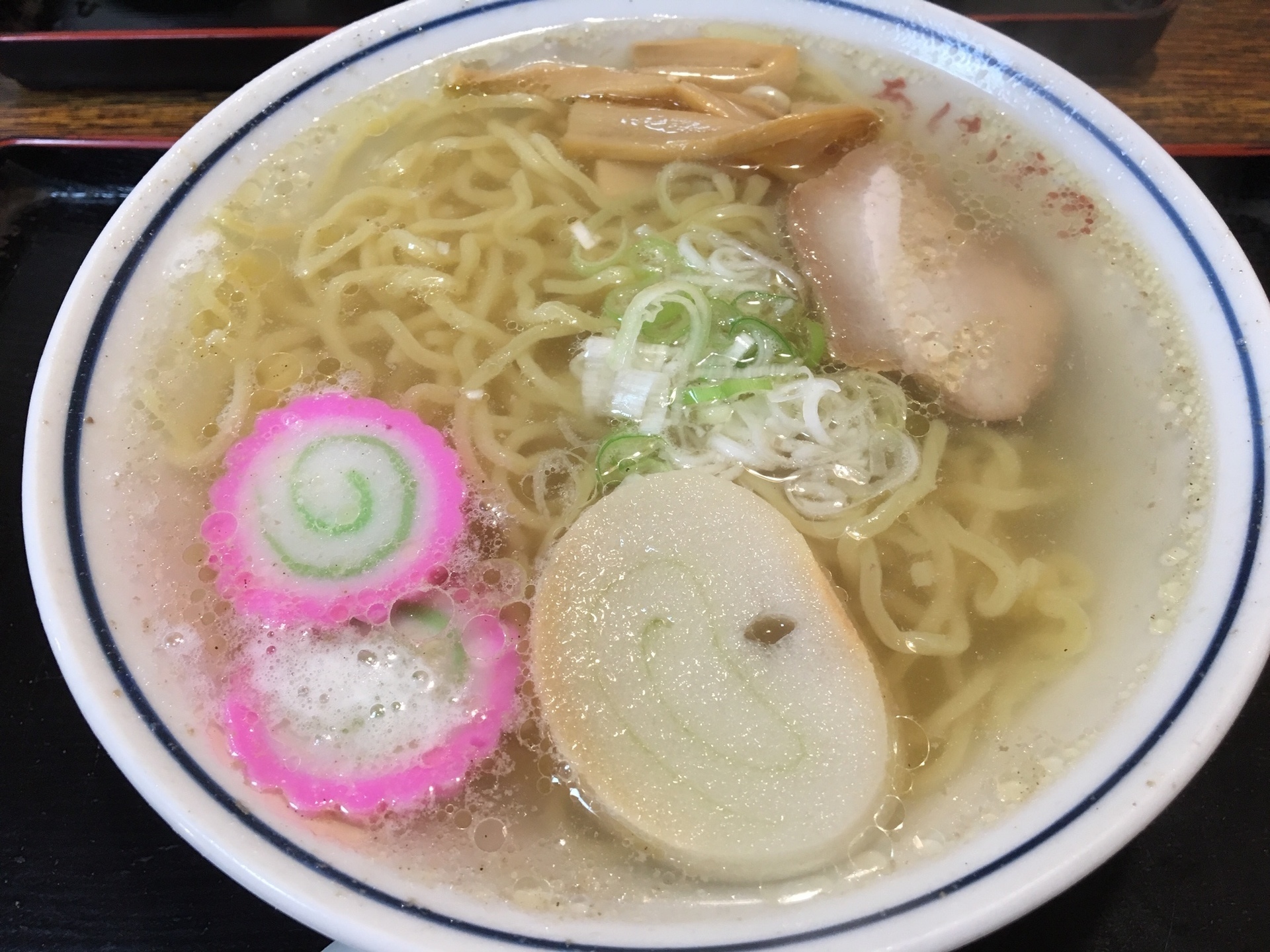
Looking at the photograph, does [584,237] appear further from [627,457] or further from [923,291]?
[923,291]

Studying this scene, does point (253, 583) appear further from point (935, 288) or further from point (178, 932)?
point (935, 288)

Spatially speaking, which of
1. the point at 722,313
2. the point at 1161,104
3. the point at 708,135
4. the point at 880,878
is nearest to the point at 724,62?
the point at 708,135

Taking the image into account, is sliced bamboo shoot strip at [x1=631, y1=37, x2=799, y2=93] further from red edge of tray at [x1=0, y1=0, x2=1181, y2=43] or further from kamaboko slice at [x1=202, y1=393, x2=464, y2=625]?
kamaboko slice at [x1=202, y1=393, x2=464, y2=625]

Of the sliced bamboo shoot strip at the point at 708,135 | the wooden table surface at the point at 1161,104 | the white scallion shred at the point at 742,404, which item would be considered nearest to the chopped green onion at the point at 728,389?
the white scallion shred at the point at 742,404

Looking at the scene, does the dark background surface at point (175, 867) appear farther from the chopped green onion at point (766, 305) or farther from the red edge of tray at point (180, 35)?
the red edge of tray at point (180, 35)

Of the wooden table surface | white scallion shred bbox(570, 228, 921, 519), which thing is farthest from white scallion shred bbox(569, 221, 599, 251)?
the wooden table surface

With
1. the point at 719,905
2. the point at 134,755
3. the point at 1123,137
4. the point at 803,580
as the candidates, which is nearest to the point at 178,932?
the point at 134,755
